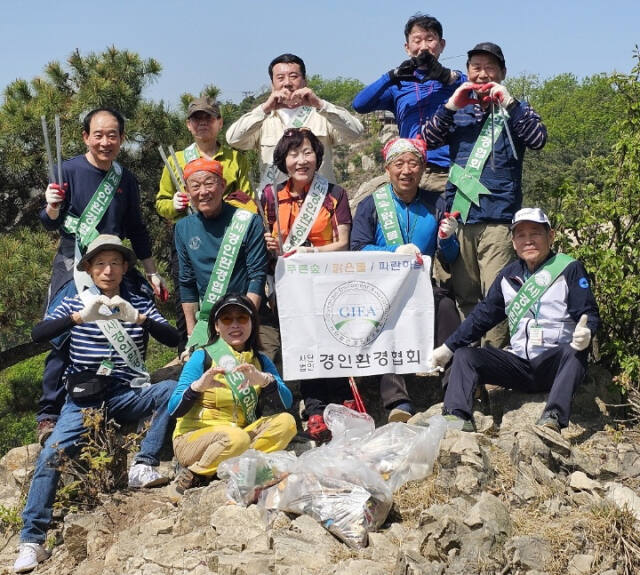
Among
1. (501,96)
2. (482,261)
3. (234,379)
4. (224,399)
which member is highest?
(501,96)

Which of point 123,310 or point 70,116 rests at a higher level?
point 70,116

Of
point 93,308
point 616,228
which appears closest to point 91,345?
point 93,308

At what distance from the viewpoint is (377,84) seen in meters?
8.59

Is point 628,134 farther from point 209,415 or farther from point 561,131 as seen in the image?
point 561,131

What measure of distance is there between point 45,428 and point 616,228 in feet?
16.9

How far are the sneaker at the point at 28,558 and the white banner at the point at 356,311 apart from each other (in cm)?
238

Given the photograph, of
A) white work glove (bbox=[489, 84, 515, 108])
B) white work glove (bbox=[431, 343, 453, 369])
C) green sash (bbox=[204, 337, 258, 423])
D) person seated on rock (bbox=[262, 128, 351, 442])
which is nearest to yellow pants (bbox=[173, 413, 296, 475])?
green sash (bbox=[204, 337, 258, 423])

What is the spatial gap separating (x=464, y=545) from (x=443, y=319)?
111 inches

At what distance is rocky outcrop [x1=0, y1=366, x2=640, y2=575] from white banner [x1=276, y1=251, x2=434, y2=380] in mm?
745

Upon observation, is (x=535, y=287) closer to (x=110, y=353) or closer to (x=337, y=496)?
(x=337, y=496)

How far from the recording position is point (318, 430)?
23.0 ft

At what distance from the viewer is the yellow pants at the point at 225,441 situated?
20.5ft

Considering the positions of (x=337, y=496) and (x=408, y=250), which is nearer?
(x=337, y=496)

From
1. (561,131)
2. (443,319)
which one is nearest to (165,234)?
(443,319)
